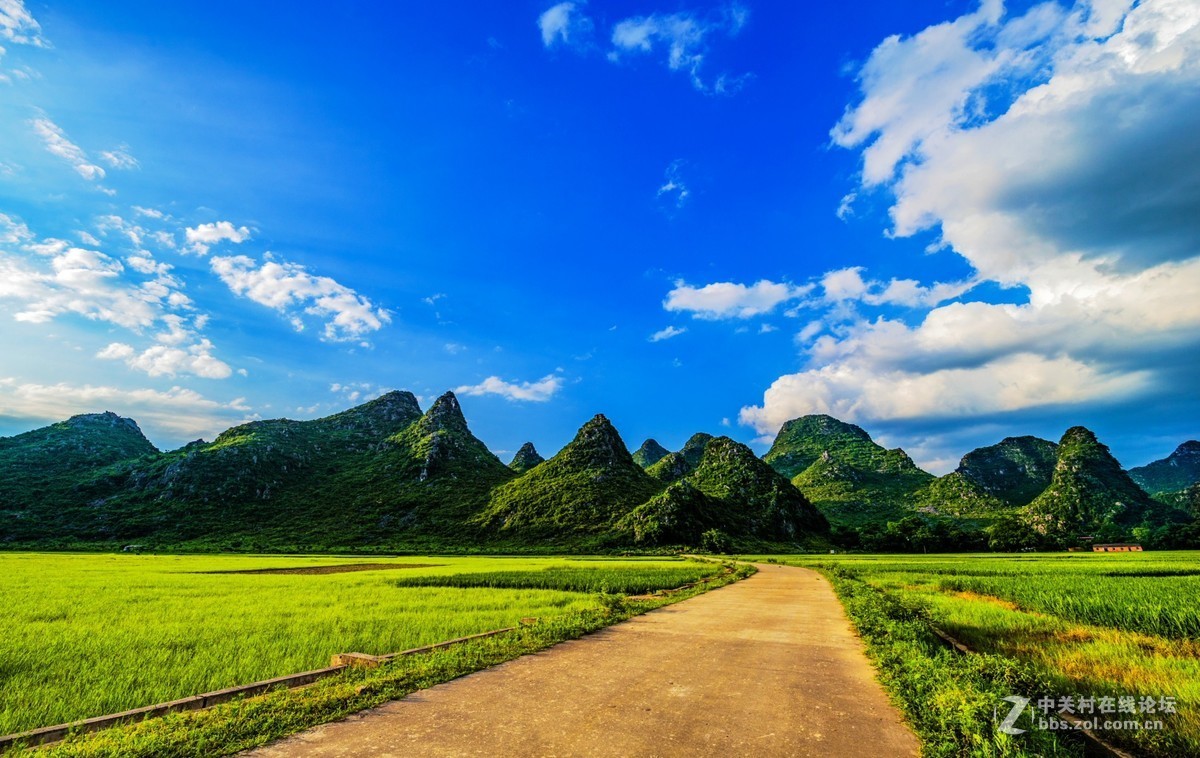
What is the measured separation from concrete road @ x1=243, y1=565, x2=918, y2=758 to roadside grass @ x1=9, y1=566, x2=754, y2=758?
294 mm

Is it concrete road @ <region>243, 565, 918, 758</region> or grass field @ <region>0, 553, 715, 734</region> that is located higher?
concrete road @ <region>243, 565, 918, 758</region>

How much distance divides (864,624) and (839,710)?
275 inches

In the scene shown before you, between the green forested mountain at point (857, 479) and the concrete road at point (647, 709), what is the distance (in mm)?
130222

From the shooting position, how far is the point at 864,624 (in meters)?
12.3

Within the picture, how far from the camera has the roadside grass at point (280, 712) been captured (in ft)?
16.3

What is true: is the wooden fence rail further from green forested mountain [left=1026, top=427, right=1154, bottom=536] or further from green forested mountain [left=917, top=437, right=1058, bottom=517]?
green forested mountain [left=917, top=437, right=1058, bottom=517]

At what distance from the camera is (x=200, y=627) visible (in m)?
12.4

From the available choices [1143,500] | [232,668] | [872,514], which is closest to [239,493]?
[232,668]

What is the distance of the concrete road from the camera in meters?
5.18

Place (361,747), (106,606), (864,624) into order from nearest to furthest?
1. (361,747)
2. (864,624)
3. (106,606)

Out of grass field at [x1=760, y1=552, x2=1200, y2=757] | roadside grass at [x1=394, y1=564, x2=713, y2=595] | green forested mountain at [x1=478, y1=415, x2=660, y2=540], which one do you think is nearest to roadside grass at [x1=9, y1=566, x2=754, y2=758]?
grass field at [x1=760, y1=552, x2=1200, y2=757]

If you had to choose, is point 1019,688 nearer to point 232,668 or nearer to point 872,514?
point 232,668
